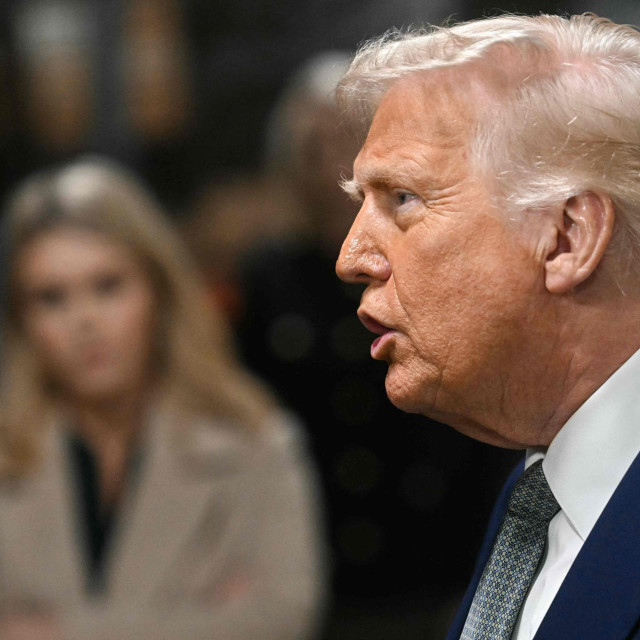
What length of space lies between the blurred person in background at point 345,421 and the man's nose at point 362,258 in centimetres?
164

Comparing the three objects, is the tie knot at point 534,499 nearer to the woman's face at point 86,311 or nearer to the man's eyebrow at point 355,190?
the man's eyebrow at point 355,190

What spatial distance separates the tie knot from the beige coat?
5.75 ft

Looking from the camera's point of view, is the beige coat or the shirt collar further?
the beige coat

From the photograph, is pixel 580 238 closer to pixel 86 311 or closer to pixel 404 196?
pixel 404 196

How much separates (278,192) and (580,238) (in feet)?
6.47

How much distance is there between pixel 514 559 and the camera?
1030 millimetres

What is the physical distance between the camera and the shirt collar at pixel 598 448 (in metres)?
0.95

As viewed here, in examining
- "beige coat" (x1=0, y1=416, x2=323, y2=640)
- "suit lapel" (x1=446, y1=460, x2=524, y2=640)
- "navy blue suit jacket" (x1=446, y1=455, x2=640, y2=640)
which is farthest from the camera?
"beige coat" (x1=0, y1=416, x2=323, y2=640)

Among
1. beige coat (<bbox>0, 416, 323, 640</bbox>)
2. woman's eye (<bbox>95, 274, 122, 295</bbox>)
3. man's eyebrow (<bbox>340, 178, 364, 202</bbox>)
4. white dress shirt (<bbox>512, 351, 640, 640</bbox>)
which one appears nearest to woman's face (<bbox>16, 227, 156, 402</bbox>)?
woman's eye (<bbox>95, 274, 122, 295</bbox>)

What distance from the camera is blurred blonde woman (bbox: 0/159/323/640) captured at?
2.70 meters

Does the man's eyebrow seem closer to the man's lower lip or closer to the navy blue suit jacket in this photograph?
the man's lower lip

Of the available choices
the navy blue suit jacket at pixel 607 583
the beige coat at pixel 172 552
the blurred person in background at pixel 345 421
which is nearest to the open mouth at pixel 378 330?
the navy blue suit jacket at pixel 607 583

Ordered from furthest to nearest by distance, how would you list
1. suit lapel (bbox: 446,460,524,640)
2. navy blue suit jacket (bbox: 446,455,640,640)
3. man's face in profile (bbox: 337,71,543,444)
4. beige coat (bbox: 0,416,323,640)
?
beige coat (bbox: 0,416,323,640) → suit lapel (bbox: 446,460,524,640) → man's face in profile (bbox: 337,71,543,444) → navy blue suit jacket (bbox: 446,455,640,640)

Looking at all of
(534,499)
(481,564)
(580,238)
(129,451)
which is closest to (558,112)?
(580,238)
